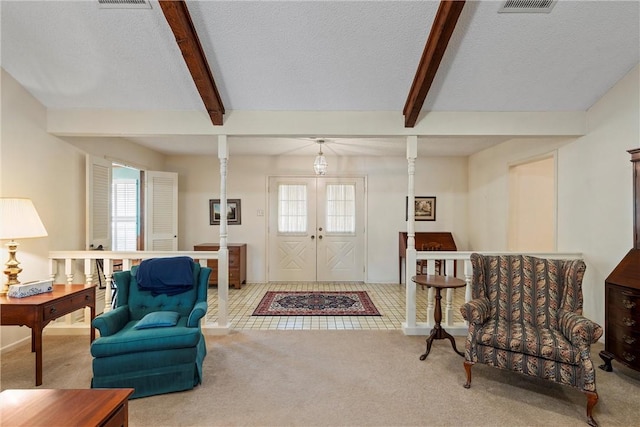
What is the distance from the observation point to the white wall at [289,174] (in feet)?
20.4

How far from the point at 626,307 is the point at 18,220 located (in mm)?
5101

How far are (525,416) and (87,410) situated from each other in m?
2.58

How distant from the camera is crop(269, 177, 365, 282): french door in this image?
6.27 metres

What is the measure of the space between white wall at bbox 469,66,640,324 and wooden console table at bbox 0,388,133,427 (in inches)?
169

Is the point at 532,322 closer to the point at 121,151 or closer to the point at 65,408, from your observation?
the point at 65,408

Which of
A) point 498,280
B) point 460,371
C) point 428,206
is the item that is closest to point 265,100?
point 498,280

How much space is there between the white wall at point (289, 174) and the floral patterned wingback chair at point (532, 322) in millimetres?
3351

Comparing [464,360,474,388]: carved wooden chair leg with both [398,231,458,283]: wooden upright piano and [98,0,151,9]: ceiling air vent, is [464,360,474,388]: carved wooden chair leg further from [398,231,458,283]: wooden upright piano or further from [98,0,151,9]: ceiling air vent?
[98,0,151,9]: ceiling air vent

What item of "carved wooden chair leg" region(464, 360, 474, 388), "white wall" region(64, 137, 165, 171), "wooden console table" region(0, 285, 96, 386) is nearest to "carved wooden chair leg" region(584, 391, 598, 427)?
"carved wooden chair leg" region(464, 360, 474, 388)

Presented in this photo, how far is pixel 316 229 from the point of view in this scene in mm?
6289

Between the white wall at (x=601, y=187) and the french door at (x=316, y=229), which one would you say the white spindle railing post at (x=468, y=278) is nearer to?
the white wall at (x=601, y=187)

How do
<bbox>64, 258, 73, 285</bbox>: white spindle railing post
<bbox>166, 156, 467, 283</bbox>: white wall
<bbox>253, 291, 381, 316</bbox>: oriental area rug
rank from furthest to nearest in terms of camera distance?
1. <bbox>166, 156, 467, 283</bbox>: white wall
2. <bbox>253, 291, 381, 316</bbox>: oriental area rug
3. <bbox>64, 258, 73, 285</bbox>: white spindle railing post

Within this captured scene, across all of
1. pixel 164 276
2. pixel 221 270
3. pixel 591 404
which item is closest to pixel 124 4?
pixel 164 276

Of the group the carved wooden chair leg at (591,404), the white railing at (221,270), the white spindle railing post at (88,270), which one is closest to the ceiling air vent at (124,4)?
the white railing at (221,270)
